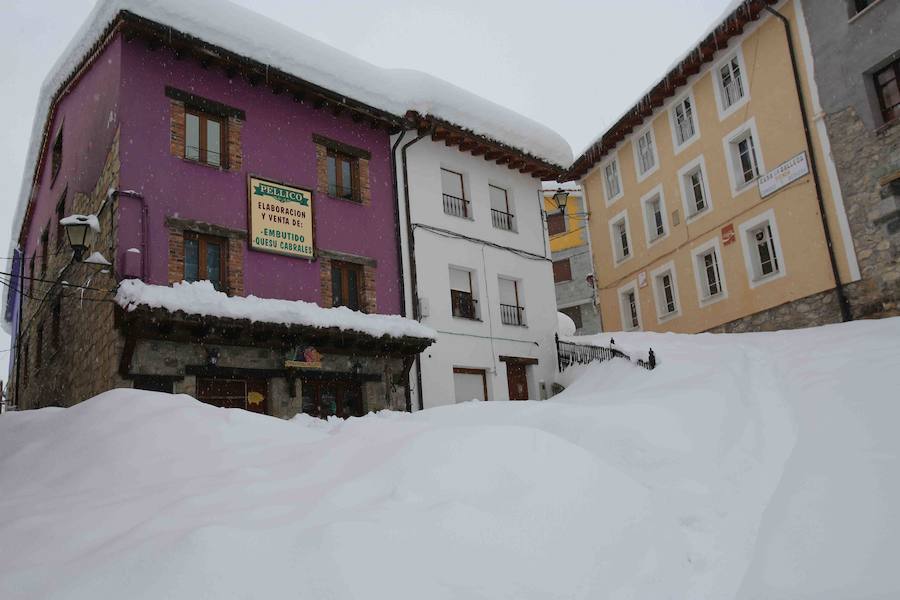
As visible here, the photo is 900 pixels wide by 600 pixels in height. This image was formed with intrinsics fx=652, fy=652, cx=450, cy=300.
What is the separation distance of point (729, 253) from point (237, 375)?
45.7 feet

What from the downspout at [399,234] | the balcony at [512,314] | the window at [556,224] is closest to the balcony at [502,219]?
the balcony at [512,314]

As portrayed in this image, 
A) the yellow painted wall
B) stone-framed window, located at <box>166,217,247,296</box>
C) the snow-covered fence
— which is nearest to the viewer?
stone-framed window, located at <box>166,217,247,296</box>

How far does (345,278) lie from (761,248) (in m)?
11.5

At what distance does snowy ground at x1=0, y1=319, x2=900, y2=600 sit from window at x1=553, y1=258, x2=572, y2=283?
26.5m

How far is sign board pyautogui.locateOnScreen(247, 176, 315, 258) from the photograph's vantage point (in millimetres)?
12922

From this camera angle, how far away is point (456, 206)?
17.2 meters

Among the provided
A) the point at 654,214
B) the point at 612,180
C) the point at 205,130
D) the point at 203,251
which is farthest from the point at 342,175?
the point at 612,180

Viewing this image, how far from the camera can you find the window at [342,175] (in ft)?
48.3

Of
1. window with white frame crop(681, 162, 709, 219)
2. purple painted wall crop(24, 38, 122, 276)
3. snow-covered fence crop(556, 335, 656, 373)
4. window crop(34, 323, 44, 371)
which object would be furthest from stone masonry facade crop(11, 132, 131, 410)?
window with white frame crop(681, 162, 709, 219)

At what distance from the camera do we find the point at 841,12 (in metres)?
15.2

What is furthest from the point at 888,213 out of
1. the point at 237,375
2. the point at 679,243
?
the point at 237,375

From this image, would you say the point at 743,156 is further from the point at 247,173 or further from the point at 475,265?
the point at 247,173

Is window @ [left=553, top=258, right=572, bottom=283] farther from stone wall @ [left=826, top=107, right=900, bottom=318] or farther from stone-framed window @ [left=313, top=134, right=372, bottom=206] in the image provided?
stone-framed window @ [left=313, top=134, right=372, bottom=206]

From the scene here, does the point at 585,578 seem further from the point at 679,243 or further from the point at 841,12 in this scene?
the point at 679,243
